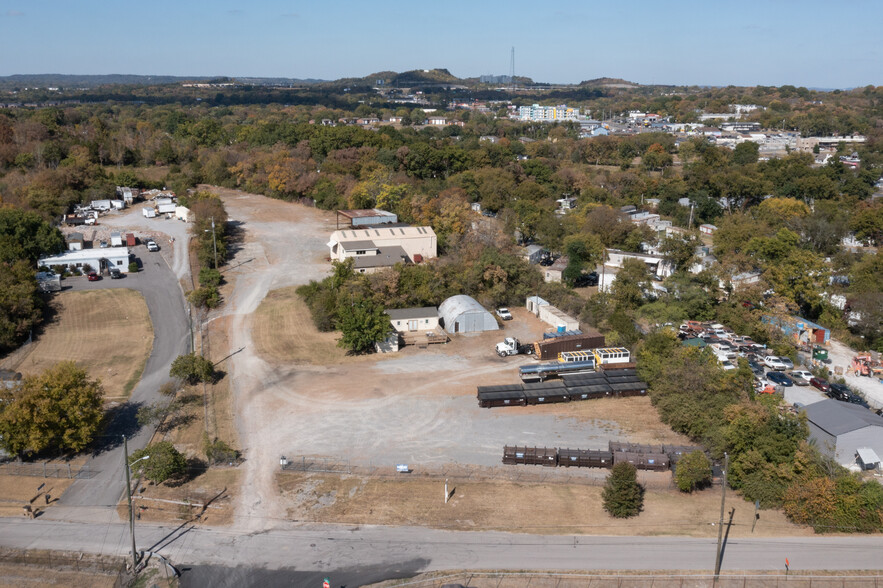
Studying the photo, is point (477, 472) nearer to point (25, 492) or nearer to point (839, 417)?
point (839, 417)

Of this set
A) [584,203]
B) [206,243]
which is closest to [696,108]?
[584,203]

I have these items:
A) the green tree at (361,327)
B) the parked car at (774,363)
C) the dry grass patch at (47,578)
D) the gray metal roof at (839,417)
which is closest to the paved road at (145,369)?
the dry grass patch at (47,578)

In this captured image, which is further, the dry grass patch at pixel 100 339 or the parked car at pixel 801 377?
the dry grass patch at pixel 100 339

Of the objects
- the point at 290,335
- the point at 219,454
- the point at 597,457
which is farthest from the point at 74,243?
the point at 597,457

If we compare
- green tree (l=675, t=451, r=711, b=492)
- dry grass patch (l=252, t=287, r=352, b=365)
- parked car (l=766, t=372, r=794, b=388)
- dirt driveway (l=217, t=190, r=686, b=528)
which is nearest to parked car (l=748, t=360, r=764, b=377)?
parked car (l=766, t=372, r=794, b=388)

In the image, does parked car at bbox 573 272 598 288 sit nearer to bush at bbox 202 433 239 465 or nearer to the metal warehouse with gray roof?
the metal warehouse with gray roof

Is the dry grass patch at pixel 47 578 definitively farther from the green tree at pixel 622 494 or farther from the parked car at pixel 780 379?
the parked car at pixel 780 379
